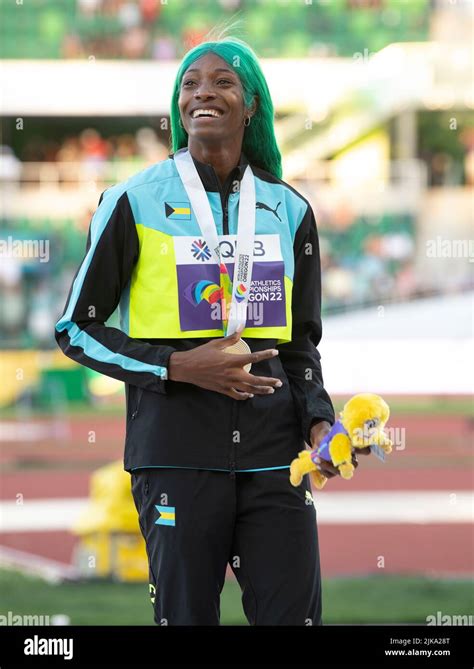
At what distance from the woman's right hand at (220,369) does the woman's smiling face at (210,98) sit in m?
0.49

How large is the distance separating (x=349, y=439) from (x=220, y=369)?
0.32 meters

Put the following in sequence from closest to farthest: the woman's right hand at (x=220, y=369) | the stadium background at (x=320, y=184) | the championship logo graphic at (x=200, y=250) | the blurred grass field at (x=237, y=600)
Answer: the woman's right hand at (x=220, y=369), the championship logo graphic at (x=200, y=250), the blurred grass field at (x=237, y=600), the stadium background at (x=320, y=184)

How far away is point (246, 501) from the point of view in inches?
104

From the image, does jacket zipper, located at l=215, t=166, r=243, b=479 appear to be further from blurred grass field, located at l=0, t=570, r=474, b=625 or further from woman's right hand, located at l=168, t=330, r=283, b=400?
blurred grass field, located at l=0, t=570, r=474, b=625

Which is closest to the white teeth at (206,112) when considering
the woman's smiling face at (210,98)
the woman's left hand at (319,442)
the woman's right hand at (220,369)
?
the woman's smiling face at (210,98)

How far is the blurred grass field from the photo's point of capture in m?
6.22

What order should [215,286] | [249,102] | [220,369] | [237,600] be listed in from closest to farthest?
[220,369] → [215,286] → [249,102] → [237,600]

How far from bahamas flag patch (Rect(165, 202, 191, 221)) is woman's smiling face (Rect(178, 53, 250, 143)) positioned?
6.5 inches

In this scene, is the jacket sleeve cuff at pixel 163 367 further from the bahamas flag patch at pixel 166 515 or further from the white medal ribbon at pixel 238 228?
the bahamas flag patch at pixel 166 515

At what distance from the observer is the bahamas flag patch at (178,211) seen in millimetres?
2695

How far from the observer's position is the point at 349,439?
8.43ft

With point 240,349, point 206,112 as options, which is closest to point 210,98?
point 206,112

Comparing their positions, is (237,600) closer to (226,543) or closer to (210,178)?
(226,543)
